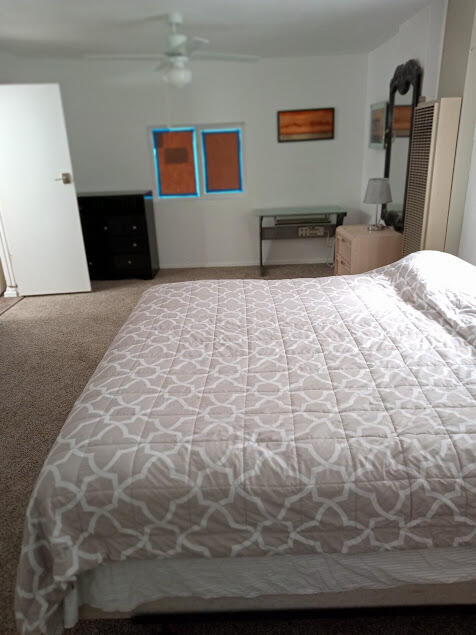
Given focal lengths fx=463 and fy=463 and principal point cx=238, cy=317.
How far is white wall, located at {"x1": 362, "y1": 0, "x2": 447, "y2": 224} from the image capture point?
306 centimetres

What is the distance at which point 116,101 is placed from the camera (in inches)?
192

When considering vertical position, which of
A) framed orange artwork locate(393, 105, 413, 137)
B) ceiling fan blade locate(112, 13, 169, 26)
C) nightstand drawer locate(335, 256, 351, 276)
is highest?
ceiling fan blade locate(112, 13, 169, 26)

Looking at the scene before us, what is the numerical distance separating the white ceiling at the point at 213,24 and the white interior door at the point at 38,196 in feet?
1.71

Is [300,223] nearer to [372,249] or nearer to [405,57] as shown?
[372,249]

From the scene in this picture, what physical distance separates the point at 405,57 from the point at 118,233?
3.08m

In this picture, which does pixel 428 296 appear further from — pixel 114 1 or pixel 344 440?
pixel 114 1

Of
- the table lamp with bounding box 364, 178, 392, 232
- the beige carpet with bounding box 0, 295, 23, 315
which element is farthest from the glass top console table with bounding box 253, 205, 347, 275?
the beige carpet with bounding box 0, 295, 23, 315

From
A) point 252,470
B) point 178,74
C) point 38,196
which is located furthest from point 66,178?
point 252,470

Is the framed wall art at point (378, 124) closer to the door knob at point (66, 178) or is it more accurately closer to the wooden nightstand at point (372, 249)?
the wooden nightstand at point (372, 249)

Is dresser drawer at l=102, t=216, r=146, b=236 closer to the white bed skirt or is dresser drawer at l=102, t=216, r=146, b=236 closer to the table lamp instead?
the table lamp

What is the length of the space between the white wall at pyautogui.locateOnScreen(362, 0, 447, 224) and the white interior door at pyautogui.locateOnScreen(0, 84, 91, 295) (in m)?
2.86

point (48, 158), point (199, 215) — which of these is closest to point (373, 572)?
point (48, 158)

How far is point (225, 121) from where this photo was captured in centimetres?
494

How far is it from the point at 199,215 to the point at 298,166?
1225 mm
